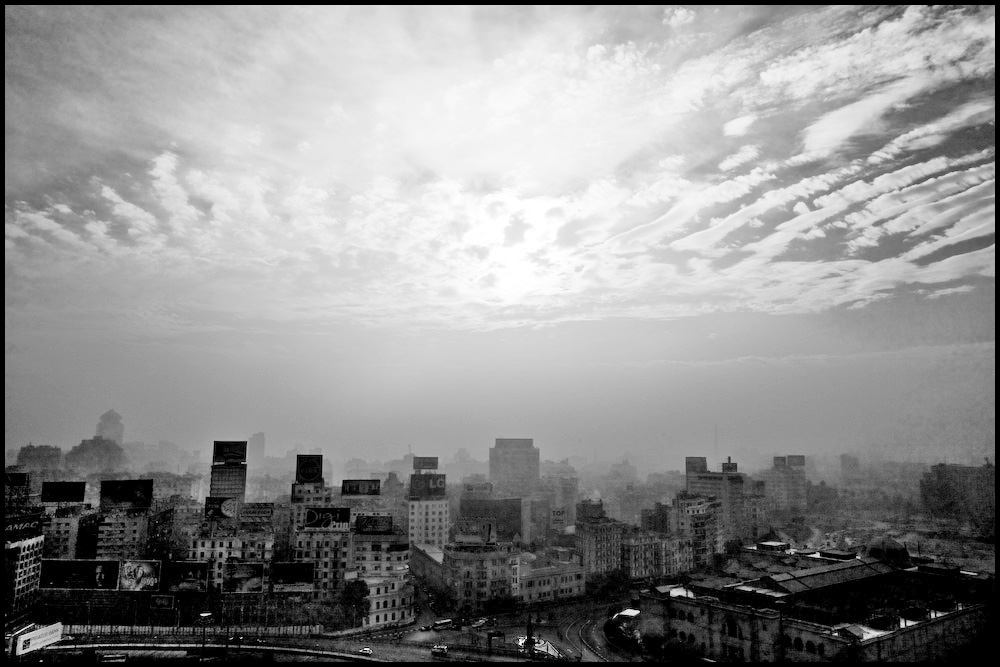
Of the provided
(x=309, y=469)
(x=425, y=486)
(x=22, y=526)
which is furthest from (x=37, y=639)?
(x=425, y=486)

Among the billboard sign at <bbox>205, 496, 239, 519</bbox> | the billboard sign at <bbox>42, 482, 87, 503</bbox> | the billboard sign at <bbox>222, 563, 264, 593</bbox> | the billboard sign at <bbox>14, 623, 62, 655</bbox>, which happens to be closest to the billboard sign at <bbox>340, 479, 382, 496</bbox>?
the billboard sign at <bbox>205, 496, 239, 519</bbox>

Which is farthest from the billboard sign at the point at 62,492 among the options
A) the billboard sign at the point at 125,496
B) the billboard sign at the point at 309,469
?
the billboard sign at the point at 309,469

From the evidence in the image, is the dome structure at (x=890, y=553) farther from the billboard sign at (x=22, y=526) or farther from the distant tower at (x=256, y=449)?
the distant tower at (x=256, y=449)

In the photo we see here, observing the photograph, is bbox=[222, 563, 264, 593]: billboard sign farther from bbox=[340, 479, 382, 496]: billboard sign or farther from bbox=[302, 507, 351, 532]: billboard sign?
bbox=[340, 479, 382, 496]: billboard sign

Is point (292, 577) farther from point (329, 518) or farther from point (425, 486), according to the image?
point (425, 486)

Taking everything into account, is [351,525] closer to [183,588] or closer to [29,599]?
[183,588]

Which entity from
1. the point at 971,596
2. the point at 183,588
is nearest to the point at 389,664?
the point at 183,588
